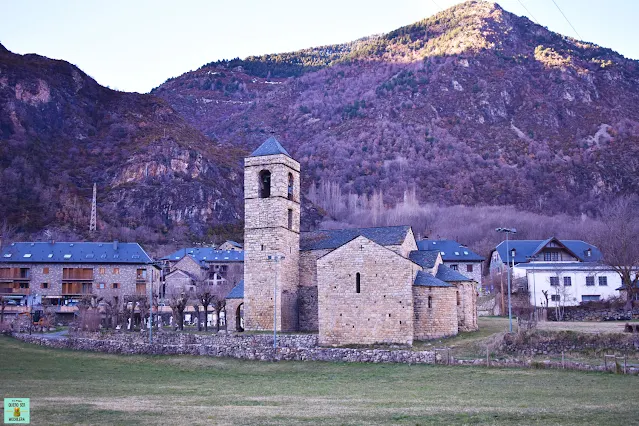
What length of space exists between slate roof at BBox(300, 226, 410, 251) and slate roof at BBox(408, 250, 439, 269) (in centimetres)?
169

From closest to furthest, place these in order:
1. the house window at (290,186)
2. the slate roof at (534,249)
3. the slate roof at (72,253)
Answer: the house window at (290,186) < the slate roof at (534,249) < the slate roof at (72,253)

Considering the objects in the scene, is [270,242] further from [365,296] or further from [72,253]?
[72,253]

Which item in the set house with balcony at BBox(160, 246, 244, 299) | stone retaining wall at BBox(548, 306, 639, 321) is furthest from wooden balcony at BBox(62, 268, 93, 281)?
stone retaining wall at BBox(548, 306, 639, 321)

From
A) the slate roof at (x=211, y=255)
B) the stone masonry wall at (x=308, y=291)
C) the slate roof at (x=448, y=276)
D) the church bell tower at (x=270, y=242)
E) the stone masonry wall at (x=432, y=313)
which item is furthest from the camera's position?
the slate roof at (x=211, y=255)

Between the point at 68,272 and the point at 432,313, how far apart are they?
182 ft

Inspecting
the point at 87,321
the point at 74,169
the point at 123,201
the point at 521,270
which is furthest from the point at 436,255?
the point at 74,169

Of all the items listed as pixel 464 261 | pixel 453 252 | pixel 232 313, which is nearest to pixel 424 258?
pixel 232 313

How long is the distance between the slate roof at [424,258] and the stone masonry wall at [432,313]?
13.8 ft

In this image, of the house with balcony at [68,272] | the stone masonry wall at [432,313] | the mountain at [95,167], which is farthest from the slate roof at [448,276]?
the mountain at [95,167]

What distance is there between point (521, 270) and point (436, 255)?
879 inches

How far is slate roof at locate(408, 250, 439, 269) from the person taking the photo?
1921 inches

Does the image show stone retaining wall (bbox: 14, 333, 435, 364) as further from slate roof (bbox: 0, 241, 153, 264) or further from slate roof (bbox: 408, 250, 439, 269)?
slate roof (bbox: 0, 241, 153, 264)

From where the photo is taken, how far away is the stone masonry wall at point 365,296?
Result: 1689 inches

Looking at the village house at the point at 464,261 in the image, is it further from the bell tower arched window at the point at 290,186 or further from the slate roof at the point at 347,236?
the bell tower arched window at the point at 290,186
